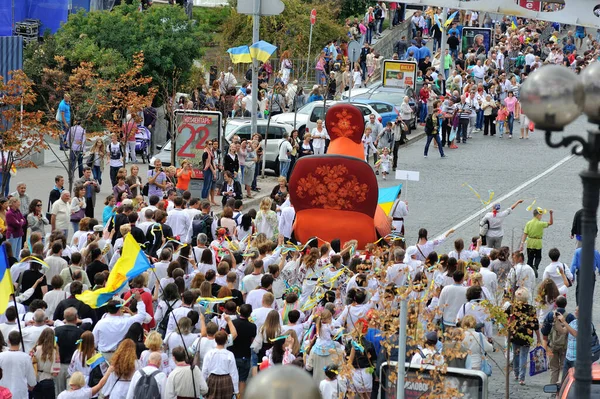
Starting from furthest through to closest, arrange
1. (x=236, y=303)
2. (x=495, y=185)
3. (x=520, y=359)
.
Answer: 1. (x=495, y=185)
2. (x=520, y=359)
3. (x=236, y=303)

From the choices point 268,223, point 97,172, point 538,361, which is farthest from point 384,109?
→ point 538,361

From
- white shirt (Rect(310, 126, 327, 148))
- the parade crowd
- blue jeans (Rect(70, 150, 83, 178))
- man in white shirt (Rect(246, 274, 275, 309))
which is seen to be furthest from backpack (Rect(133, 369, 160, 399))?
white shirt (Rect(310, 126, 327, 148))

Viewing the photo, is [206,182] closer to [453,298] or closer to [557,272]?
[557,272]

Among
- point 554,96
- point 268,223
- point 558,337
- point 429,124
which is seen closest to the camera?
point 554,96

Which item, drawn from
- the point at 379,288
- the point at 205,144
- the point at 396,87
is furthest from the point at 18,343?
the point at 396,87

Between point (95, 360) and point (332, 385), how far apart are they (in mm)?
2485

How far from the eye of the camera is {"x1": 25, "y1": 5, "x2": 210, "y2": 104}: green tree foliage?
31984 millimetres

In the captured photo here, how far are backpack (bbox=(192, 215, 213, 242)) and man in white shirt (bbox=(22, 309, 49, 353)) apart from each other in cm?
606

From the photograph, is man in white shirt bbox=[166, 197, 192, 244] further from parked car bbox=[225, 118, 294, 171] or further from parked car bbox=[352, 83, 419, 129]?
parked car bbox=[352, 83, 419, 129]

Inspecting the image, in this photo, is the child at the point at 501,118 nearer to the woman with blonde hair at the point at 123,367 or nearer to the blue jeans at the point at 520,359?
the blue jeans at the point at 520,359

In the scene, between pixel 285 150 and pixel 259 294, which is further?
pixel 285 150

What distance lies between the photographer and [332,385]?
1190 cm

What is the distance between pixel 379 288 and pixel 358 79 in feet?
89.5

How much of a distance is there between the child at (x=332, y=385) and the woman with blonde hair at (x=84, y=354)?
2.38m
